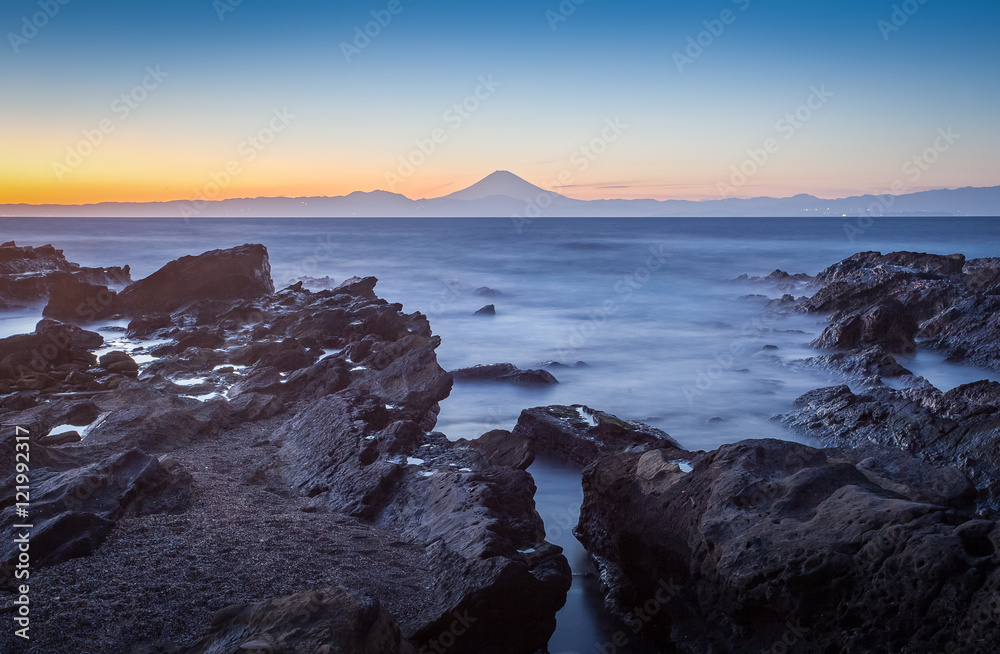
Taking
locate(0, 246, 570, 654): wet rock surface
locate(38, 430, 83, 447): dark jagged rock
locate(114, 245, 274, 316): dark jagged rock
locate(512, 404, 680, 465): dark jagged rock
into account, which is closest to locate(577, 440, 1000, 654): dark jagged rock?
locate(0, 246, 570, 654): wet rock surface

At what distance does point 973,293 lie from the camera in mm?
16766

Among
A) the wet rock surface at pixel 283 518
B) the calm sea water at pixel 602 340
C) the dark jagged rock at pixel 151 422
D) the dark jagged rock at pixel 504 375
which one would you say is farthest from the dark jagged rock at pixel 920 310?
the dark jagged rock at pixel 151 422

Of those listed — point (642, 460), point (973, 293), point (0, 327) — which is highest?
point (973, 293)

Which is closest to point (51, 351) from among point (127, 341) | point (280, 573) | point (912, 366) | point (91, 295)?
point (127, 341)

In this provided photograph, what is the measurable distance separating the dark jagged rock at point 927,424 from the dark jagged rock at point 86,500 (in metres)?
7.81

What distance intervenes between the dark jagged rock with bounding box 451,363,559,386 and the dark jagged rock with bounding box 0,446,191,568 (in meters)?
7.56

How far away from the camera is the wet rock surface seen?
4.33m

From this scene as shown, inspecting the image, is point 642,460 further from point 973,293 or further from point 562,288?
point 562,288

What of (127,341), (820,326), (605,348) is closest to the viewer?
(127,341)

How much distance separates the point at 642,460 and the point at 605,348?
40.1 ft

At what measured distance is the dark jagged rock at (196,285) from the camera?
66.0 ft

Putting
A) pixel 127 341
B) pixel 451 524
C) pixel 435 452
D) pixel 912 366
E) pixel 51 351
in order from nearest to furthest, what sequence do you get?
pixel 451 524, pixel 435 452, pixel 51 351, pixel 912 366, pixel 127 341

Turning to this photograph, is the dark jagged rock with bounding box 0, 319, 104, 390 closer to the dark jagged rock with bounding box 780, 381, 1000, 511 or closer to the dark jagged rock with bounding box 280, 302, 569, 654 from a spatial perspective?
the dark jagged rock with bounding box 280, 302, 569, 654

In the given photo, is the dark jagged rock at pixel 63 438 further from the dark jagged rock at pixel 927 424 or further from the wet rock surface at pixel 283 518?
the dark jagged rock at pixel 927 424
